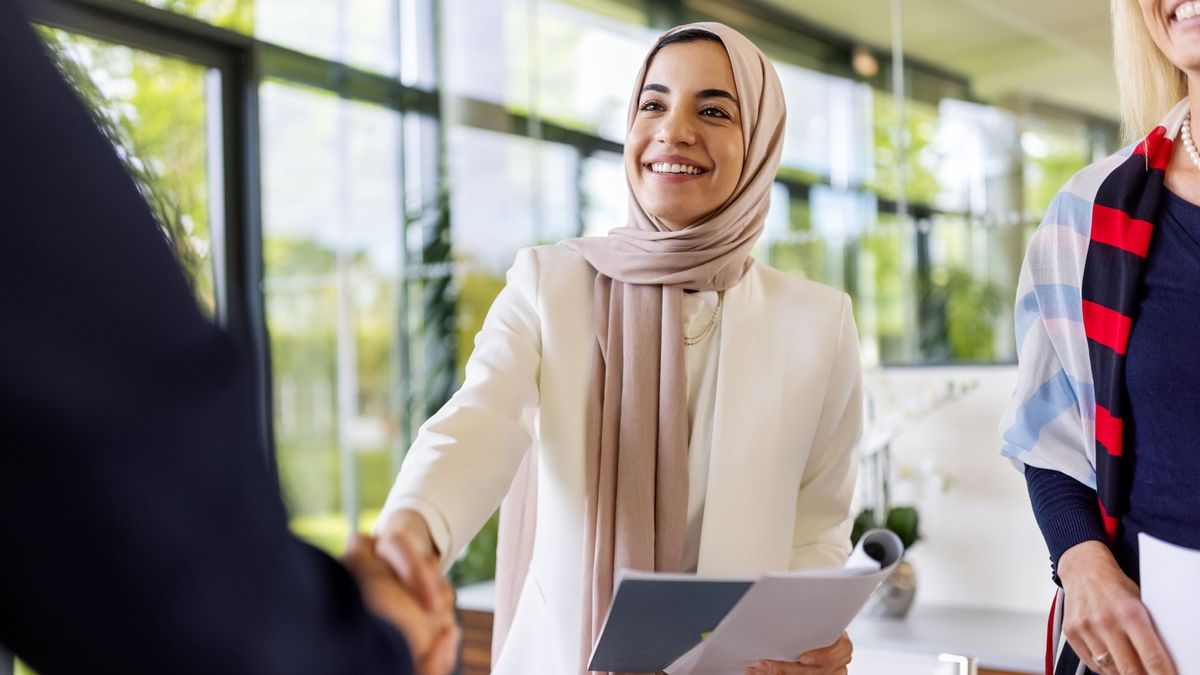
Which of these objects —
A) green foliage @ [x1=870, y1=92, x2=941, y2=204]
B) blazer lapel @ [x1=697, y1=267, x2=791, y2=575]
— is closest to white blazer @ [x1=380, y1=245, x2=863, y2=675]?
blazer lapel @ [x1=697, y1=267, x2=791, y2=575]

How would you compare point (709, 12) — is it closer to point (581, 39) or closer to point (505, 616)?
point (581, 39)

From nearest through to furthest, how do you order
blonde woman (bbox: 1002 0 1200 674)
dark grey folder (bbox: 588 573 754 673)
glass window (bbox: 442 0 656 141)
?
dark grey folder (bbox: 588 573 754 673)
blonde woman (bbox: 1002 0 1200 674)
glass window (bbox: 442 0 656 141)

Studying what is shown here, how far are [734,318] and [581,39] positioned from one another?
10.4 ft

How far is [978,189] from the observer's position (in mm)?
3402

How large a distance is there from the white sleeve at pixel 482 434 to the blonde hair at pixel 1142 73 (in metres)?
0.86

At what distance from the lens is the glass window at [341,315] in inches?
182

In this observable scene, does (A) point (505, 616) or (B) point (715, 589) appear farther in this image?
(A) point (505, 616)

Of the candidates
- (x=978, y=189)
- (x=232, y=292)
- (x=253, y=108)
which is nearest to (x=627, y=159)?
(x=232, y=292)

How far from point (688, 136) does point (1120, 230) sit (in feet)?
1.88

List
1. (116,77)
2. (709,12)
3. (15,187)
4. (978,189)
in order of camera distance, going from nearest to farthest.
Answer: (15,187) < (978,189) < (116,77) < (709,12)

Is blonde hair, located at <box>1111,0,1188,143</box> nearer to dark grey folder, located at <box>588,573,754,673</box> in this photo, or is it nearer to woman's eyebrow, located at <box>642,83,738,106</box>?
woman's eyebrow, located at <box>642,83,738,106</box>

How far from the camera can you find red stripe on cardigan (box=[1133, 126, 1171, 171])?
1477mm

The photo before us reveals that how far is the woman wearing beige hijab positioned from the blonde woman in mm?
275

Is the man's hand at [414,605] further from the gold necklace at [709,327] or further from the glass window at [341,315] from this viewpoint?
the glass window at [341,315]
